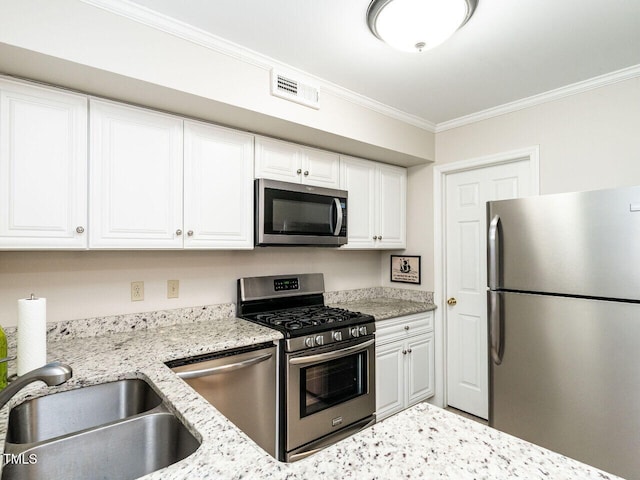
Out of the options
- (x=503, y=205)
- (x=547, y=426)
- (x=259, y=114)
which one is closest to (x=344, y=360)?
(x=547, y=426)

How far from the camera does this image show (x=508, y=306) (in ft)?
6.59

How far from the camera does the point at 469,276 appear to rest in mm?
2945

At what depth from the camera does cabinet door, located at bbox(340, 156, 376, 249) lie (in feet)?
9.25

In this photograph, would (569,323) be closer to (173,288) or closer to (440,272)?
(440,272)

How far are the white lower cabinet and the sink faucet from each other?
6.50 ft

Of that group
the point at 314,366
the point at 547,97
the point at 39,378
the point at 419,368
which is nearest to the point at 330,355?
the point at 314,366

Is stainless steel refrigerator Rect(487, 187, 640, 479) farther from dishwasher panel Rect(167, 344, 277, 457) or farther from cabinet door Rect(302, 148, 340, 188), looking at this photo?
dishwasher panel Rect(167, 344, 277, 457)

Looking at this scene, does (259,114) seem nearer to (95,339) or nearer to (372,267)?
(95,339)

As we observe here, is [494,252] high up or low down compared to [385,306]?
up

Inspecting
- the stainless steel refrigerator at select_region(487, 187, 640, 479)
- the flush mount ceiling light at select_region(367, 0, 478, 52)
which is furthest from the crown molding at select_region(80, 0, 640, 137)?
the stainless steel refrigerator at select_region(487, 187, 640, 479)

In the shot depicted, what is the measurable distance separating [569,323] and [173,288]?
7.31ft

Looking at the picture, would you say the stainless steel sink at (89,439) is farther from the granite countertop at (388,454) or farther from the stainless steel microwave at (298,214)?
the stainless steel microwave at (298,214)

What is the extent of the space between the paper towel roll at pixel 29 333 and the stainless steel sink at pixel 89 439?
0.17 m

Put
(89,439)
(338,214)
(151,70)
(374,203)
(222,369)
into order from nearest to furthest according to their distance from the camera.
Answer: (89,439), (151,70), (222,369), (338,214), (374,203)
